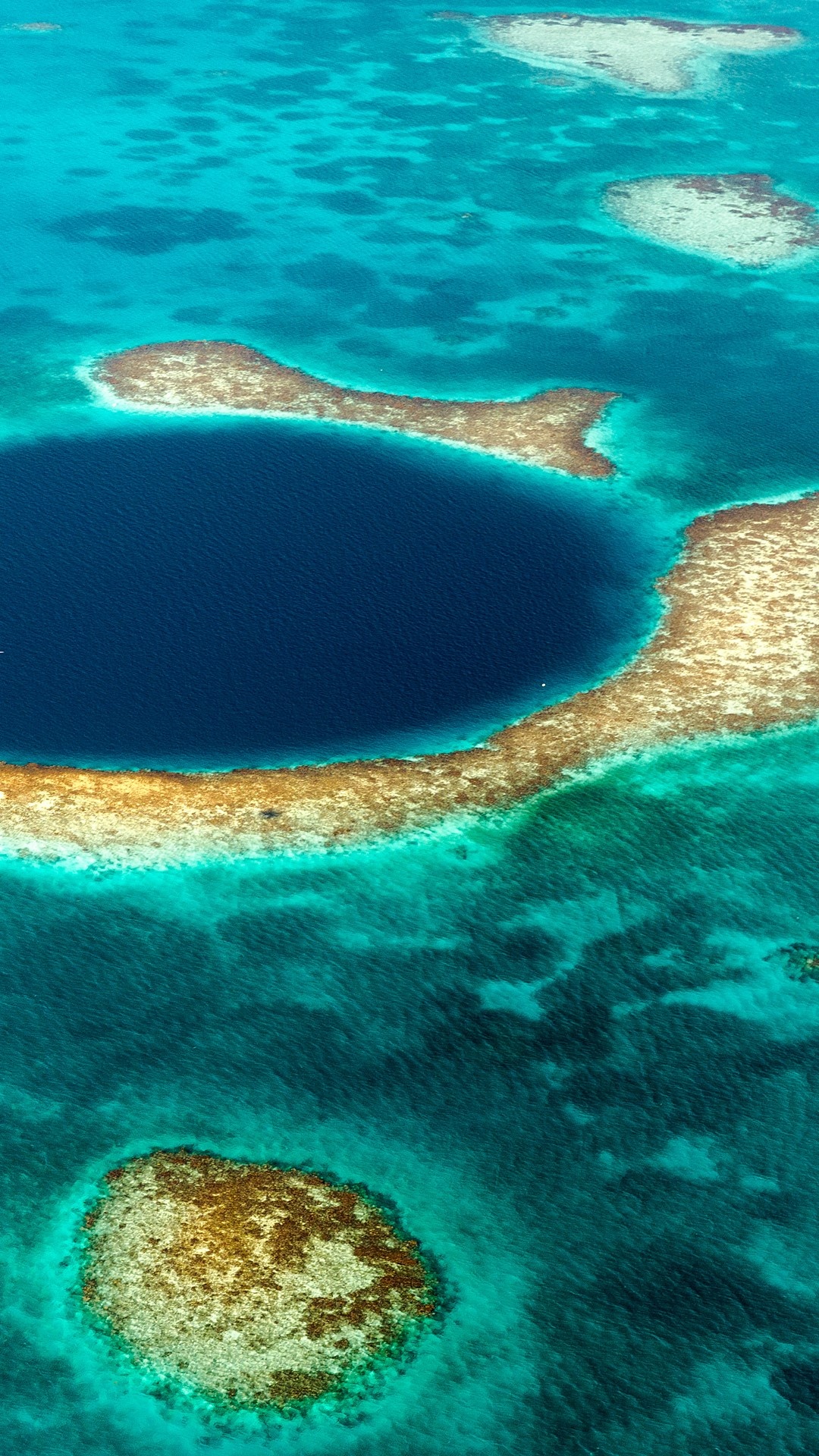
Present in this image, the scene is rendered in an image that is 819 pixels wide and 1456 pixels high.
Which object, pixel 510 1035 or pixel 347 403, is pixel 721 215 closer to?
pixel 347 403

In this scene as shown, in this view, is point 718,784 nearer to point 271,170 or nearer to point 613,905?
point 613,905

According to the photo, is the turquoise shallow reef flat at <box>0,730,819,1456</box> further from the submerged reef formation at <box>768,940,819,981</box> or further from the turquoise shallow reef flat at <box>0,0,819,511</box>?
the turquoise shallow reef flat at <box>0,0,819,511</box>

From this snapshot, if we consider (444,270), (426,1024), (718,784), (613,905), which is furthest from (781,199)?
(426,1024)

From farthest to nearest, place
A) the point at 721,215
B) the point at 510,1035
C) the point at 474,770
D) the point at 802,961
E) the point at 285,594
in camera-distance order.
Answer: the point at 721,215 < the point at 285,594 < the point at 474,770 < the point at 802,961 < the point at 510,1035

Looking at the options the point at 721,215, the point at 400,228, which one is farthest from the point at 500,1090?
the point at 721,215

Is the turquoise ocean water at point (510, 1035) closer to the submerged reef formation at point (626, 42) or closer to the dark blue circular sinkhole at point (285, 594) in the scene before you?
the dark blue circular sinkhole at point (285, 594)

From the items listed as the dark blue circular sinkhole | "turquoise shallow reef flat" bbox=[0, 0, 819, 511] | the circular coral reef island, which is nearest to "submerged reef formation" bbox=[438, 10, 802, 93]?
"turquoise shallow reef flat" bbox=[0, 0, 819, 511]

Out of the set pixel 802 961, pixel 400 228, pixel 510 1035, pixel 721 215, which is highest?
pixel 721 215

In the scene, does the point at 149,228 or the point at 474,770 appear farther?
the point at 149,228
